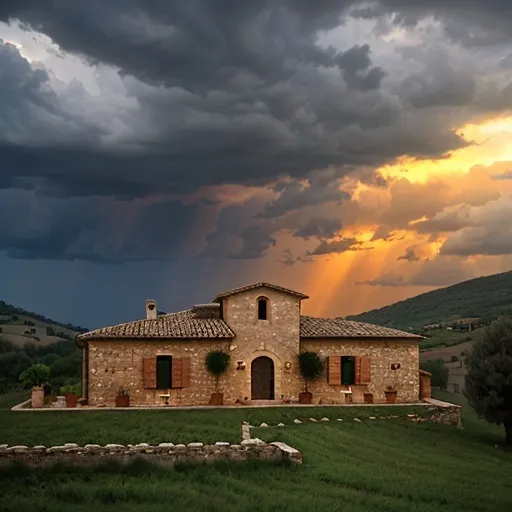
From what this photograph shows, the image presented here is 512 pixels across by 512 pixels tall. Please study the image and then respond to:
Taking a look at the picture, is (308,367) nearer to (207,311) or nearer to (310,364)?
(310,364)

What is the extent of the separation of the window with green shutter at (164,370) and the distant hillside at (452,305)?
71518 mm

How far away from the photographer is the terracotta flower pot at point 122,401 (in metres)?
31.2

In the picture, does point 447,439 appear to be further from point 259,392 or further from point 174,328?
point 174,328

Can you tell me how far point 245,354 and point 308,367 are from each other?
3.03 m

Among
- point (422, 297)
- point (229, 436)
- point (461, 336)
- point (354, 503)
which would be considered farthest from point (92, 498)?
point (422, 297)

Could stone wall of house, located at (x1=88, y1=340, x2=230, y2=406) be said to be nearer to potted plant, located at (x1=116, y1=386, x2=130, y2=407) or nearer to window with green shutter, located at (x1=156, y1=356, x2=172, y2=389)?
potted plant, located at (x1=116, y1=386, x2=130, y2=407)

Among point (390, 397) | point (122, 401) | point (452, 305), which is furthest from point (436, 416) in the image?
point (452, 305)

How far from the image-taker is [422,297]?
13838 centimetres

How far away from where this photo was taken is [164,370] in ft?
106

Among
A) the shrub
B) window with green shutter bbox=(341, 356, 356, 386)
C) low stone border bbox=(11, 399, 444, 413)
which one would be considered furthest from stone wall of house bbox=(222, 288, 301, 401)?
the shrub

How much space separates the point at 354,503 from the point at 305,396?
18.6 m

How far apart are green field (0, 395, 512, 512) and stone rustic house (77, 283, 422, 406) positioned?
4.02 metres

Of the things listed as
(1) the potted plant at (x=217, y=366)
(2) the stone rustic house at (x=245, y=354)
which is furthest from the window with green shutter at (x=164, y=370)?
(1) the potted plant at (x=217, y=366)

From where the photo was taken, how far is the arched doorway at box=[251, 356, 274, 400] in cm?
3378
